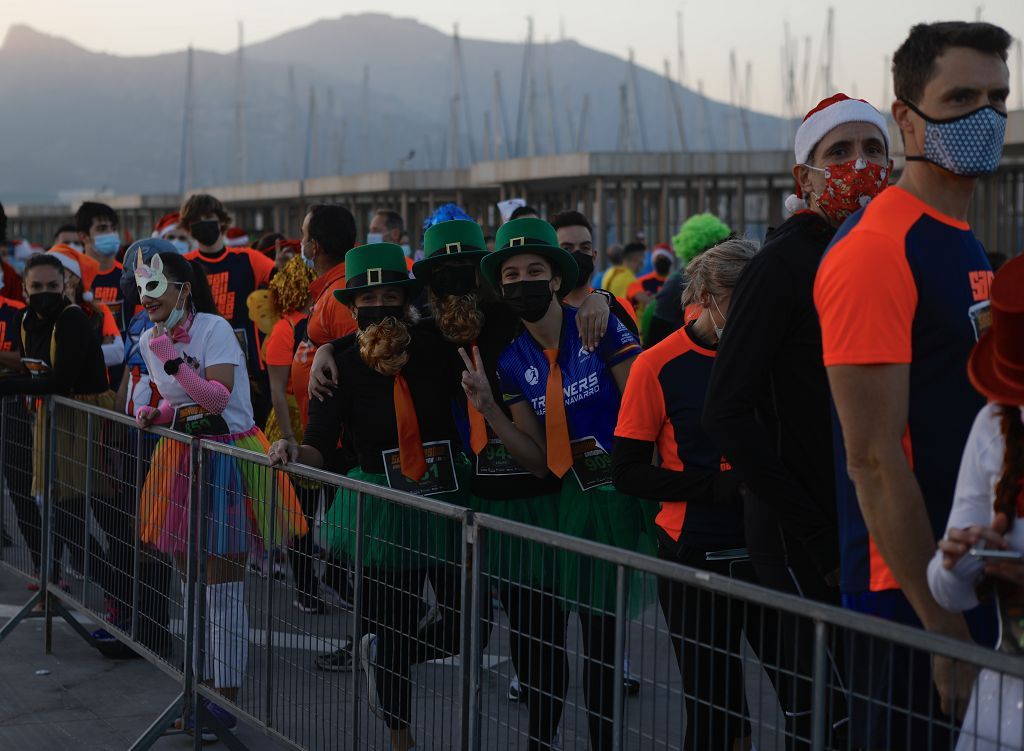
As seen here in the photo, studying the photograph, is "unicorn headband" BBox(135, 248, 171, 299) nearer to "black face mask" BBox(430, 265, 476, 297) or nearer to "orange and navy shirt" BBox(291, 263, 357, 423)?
"orange and navy shirt" BBox(291, 263, 357, 423)

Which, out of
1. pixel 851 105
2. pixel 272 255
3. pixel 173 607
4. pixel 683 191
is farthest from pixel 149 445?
pixel 683 191

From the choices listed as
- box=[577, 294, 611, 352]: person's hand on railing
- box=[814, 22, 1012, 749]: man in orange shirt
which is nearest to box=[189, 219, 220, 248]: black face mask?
box=[577, 294, 611, 352]: person's hand on railing

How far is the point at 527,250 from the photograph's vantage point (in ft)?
17.2

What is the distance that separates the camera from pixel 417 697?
4289 mm

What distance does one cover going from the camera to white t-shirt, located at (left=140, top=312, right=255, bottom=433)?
21.4ft

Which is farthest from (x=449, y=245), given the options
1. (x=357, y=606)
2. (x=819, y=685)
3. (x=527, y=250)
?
(x=819, y=685)

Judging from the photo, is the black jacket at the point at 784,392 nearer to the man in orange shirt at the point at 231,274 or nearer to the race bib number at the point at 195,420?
the race bib number at the point at 195,420

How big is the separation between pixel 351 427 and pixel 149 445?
3.85ft

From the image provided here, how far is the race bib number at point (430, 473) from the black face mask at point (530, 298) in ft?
1.95

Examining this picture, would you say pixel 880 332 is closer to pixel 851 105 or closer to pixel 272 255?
pixel 851 105

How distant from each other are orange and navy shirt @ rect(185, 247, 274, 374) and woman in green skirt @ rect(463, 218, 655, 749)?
4754 mm

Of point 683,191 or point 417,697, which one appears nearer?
point 417,697

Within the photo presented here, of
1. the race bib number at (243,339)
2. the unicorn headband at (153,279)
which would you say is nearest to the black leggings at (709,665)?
the unicorn headband at (153,279)

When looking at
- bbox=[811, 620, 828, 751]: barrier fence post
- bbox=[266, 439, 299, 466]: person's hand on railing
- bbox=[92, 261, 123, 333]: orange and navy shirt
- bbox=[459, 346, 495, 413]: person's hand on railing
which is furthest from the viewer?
bbox=[92, 261, 123, 333]: orange and navy shirt
